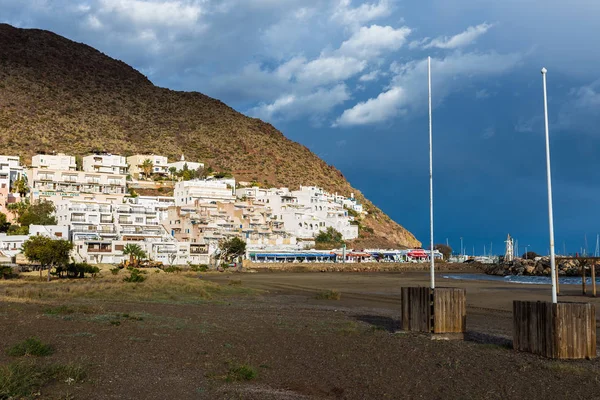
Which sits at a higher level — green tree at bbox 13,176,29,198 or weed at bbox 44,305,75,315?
green tree at bbox 13,176,29,198

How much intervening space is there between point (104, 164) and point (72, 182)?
1257 cm

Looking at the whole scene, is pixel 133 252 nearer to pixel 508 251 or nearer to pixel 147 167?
pixel 147 167

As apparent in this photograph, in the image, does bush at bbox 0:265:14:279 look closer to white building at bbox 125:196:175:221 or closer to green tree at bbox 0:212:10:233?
green tree at bbox 0:212:10:233

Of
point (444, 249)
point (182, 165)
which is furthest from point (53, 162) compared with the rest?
point (444, 249)

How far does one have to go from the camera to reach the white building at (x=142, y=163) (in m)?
128

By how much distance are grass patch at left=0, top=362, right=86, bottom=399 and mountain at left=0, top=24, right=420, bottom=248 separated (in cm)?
11896

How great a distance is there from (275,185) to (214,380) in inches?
5489

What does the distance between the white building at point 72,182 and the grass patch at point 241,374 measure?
9408cm

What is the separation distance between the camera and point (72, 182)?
107 metres

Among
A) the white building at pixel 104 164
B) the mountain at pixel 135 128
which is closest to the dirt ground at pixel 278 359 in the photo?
the white building at pixel 104 164

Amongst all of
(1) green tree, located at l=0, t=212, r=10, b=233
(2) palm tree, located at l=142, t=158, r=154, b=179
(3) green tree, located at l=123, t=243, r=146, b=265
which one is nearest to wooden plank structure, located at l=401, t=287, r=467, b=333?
(3) green tree, located at l=123, t=243, r=146, b=265

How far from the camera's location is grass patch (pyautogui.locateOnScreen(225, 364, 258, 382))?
1038 cm

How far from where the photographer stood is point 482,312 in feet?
80.8

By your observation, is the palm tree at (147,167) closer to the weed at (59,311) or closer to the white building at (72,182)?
the white building at (72,182)
